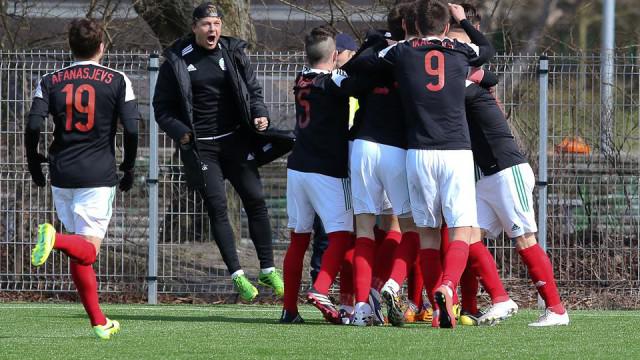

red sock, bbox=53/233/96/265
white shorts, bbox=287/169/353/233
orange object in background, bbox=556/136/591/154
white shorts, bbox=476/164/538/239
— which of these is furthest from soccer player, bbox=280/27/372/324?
orange object in background, bbox=556/136/591/154

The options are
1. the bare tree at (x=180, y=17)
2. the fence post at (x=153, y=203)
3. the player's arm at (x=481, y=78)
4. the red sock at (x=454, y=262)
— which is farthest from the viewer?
the bare tree at (x=180, y=17)

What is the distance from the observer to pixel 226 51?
10.2 m

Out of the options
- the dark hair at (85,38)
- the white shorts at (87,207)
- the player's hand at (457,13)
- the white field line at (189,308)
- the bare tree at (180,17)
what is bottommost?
the white field line at (189,308)

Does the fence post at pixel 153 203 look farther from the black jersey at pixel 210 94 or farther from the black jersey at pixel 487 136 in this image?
the black jersey at pixel 487 136

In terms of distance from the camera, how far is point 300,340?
7.62 meters

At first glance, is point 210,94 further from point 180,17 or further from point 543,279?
point 180,17

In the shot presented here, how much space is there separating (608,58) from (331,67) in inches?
155

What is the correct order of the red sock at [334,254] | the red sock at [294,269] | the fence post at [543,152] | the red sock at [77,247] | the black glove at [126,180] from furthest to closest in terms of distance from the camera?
the fence post at [543,152] → the red sock at [294,269] → the red sock at [334,254] → the black glove at [126,180] → the red sock at [77,247]

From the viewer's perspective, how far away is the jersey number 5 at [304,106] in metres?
8.93

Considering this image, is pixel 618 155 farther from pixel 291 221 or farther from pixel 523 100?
pixel 291 221

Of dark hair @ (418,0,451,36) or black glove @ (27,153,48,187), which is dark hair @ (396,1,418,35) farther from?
black glove @ (27,153,48,187)

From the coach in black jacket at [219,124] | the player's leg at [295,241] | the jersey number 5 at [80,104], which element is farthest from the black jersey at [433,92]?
the coach in black jacket at [219,124]

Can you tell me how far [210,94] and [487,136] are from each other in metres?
2.46

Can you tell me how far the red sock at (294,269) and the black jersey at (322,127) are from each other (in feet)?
1.71
